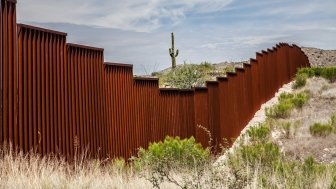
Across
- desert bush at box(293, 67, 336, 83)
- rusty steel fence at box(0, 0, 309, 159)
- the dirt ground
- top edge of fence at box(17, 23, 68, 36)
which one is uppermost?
top edge of fence at box(17, 23, 68, 36)

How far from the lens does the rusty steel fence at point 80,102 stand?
9.66 meters

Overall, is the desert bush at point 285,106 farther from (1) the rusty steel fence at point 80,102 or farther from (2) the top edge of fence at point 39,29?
(2) the top edge of fence at point 39,29

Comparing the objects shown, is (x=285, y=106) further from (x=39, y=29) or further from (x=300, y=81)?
(x=39, y=29)

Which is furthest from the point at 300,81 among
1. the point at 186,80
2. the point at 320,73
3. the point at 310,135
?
the point at 310,135

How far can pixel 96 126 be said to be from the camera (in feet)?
40.2

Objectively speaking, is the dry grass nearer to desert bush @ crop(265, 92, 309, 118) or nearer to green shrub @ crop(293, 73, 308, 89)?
desert bush @ crop(265, 92, 309, 118)

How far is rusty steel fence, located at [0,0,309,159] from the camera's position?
9664 millimetres

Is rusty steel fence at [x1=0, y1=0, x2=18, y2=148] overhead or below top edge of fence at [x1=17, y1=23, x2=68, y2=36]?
below

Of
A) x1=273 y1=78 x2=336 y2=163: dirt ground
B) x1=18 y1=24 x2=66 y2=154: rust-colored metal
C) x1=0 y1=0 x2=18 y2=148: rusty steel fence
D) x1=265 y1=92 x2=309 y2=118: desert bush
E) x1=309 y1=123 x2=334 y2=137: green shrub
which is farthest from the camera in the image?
x1=265 y1=92 x2=309 y2=118: desert bush

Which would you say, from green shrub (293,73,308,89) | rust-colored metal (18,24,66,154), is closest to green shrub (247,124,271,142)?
rust-colored metal (18,24,66,154)

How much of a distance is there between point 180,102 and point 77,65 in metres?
5.15

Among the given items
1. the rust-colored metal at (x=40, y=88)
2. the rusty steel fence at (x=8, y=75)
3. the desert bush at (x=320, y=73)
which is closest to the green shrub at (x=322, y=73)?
the desert bush at (x=320, y=73)

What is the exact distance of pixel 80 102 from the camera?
1170cm

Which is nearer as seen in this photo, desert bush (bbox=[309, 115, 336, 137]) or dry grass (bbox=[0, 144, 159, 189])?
dry grass (bbox=[0, 144, 159, 189])
